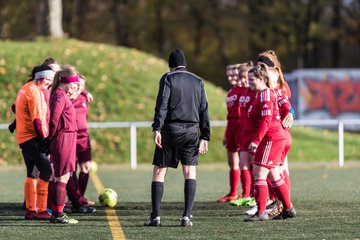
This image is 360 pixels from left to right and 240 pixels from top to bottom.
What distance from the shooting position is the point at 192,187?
11.0m

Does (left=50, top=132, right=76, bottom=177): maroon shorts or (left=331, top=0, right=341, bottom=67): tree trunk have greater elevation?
(left=331, top=0, right=341, bottom=67): tree trunk

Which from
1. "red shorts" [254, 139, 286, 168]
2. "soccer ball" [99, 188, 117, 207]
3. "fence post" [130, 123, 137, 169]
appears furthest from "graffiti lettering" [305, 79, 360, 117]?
"red shorts" [254, 139, 286, 168]

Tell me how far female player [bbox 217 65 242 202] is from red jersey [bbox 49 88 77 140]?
10.3 ft

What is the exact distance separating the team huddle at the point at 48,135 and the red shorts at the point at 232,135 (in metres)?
2.79

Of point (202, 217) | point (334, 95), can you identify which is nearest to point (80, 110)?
point (202, 217)

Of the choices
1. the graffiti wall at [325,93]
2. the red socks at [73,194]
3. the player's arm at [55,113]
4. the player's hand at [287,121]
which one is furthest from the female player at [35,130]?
the graffiti wall at [325,93]

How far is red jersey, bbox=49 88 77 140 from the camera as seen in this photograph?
11336 millimetres

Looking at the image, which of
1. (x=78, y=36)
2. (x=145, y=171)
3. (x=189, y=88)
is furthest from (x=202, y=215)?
(x=78, y=36)

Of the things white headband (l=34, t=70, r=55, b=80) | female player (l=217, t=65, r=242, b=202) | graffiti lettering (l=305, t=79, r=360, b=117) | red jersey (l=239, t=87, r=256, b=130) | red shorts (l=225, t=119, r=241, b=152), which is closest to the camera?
white headband (l=34, t=70, r=55, b=80)

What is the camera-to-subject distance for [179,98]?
1092cm

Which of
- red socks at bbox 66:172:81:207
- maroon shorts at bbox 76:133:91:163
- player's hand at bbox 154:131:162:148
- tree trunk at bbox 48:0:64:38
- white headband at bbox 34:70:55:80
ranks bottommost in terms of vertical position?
red socks at bbox 66:172:81:207

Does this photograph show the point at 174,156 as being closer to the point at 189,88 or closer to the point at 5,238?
the point at 189,88

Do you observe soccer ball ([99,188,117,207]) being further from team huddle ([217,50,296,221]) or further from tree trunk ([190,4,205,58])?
tree trunk ([190,4,205,58])

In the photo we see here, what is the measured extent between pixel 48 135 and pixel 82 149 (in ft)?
7.73
